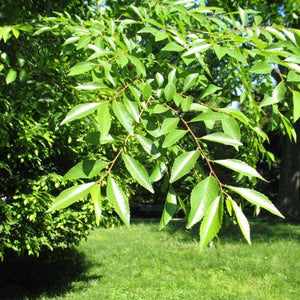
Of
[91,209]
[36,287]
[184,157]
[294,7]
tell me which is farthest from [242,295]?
[184,157]

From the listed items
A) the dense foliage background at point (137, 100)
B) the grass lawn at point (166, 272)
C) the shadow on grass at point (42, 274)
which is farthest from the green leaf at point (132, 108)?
the shadow on grass at point (42, 274)

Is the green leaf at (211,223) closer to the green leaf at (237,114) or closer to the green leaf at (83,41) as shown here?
the green leaf at (237,114)

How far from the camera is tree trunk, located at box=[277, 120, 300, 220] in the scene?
1265 centimetres

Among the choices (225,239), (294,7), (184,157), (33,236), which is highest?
(294,7)

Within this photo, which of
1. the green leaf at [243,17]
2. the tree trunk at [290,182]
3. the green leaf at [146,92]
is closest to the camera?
the green leaf at [146,92]

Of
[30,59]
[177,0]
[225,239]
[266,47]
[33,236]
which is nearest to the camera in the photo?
[266,47]

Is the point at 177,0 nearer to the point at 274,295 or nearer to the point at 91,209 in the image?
the point at 91,209

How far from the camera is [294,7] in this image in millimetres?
4176

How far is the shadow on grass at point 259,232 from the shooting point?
8.33m

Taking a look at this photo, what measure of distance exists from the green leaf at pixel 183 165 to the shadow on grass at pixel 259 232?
7.09m

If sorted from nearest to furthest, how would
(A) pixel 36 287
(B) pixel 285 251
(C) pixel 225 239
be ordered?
1. (A) pixel 36 287
2. (B) pixel 285 251
3. (C) pixel 225 239

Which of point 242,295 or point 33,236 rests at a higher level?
point 33,236

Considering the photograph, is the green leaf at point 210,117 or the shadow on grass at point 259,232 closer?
the green leaf at point 210,117

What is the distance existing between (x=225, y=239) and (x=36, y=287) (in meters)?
4.41
